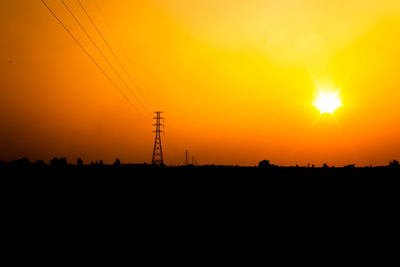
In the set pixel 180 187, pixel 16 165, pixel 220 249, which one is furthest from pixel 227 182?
pixel 16 165

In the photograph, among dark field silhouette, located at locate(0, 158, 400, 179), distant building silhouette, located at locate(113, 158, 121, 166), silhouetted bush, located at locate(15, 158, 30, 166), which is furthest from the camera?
distant building silhouette, located at locate(113, 158, 121, 166)

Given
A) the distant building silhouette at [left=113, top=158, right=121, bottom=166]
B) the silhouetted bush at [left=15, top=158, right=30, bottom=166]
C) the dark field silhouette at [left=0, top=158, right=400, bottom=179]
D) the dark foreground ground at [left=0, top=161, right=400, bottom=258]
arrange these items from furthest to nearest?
the distant building silhouette at [left=113, top=158, right=121, bottom=166], the silhouetted bush at [left=15, top=158, right=30, bottom=166], the dark field silhouette at [left=0, top=158, right=400, bottom=179], the dark foreground ground at [left=0, top=161, right=400, bottom=258]

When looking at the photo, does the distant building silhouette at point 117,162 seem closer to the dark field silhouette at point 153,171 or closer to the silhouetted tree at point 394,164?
the dark field silhouette at point 153,171

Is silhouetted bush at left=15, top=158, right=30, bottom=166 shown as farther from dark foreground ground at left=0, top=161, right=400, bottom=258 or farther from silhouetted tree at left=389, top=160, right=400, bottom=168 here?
silhouetted tree at left=389, top=160, right=400, bottom=168

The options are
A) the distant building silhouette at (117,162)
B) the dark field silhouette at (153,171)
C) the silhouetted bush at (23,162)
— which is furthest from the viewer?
the distant building silhouette at (117,162)

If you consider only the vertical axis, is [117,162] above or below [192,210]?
above

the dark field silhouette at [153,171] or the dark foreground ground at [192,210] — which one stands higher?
the dark field silhouette at [153,171]

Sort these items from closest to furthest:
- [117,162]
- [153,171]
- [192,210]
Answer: [192,210], [153,171], [117,162]

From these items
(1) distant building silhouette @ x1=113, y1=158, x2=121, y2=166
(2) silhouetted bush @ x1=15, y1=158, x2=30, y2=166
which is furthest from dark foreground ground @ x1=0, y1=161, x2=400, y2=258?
(1) distant building silhouette @ x1=113, y1=158, x2=121, y2=166

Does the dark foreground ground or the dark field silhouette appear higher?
the dark field silhouette

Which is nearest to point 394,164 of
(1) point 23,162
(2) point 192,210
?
(2) point 192,210

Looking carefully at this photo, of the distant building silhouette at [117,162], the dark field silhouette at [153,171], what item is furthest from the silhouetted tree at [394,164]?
the distant building silhouette at [117,162]

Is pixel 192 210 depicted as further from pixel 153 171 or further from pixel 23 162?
pixel 23 162

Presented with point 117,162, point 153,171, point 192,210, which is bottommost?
point 192,210
